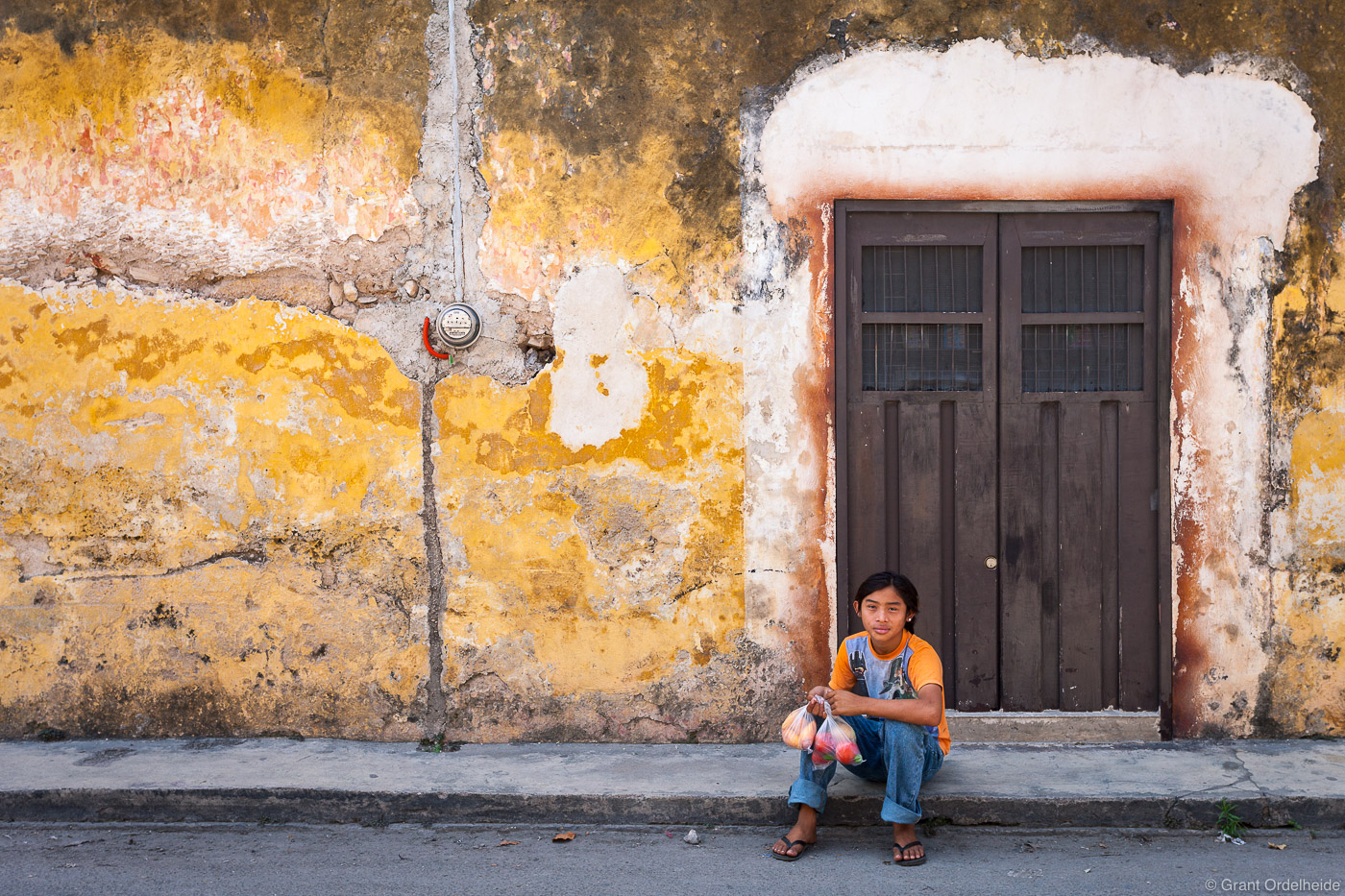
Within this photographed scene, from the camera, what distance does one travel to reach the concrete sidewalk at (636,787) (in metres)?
3.68

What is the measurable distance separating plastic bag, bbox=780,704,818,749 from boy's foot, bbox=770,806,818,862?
289 millimetres

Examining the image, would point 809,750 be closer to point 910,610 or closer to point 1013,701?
point 910,610

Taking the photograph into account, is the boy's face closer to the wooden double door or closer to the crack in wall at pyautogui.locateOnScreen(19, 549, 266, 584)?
the wooden double door

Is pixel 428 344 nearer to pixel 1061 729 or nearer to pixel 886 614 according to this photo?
pixel 886 614

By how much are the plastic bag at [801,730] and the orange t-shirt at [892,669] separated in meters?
0.19

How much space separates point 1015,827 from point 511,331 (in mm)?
2883

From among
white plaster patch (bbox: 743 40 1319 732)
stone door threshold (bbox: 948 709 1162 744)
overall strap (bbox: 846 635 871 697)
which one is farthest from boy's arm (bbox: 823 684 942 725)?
stone door threshold (bbox: 948 709 1162 744)

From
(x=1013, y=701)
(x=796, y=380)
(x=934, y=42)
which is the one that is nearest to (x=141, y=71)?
(x=796, y=380)

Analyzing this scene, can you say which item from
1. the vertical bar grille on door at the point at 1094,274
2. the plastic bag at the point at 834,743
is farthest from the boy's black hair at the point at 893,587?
the vertical bar grille on door at the point at 1094,274

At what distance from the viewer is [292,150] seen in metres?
4.41

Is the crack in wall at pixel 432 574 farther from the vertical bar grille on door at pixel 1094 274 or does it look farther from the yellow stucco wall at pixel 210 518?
the vertical bar grille on door at pixel 1094 274

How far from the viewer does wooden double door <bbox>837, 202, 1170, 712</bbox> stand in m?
4.45

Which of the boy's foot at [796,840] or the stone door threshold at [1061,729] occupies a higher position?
the stone door threshold at [1061,729]

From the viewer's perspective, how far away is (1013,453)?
4.46 meters
